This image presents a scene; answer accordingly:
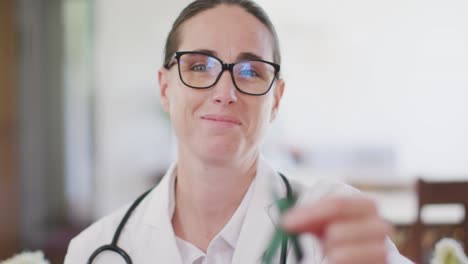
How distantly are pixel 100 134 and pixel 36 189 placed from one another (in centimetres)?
50

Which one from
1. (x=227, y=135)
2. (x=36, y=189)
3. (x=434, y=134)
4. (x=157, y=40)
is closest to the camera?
(x=227, y=135)

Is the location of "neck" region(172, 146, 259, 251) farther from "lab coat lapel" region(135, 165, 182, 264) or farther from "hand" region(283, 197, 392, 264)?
"hand" region(283, 197, 392, 264)

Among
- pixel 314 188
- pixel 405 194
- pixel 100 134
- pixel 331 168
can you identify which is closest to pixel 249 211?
pixel 314 188

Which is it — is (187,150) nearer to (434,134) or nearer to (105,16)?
(105,16)

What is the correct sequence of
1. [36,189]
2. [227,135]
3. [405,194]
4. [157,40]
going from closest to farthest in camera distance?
[227,135] → [405,194] → [36,189] → [157,40]

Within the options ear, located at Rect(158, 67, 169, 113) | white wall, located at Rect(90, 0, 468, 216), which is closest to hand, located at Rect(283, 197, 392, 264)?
ear, located at Rect(158, 67, 169, 113)

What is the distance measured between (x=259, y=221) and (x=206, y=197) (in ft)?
0.32

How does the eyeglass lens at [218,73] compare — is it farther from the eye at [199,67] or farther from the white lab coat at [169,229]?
the white lab coat at [169,229]

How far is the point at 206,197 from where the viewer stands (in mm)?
867

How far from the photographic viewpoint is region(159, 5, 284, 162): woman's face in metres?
0.77

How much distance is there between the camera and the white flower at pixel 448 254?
20.9 inches

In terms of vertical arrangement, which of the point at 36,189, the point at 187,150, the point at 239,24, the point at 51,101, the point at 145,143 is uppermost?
the point at 239,24

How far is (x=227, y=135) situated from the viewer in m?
0.77

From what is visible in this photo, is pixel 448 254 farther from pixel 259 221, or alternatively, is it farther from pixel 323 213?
pixel 259 221
